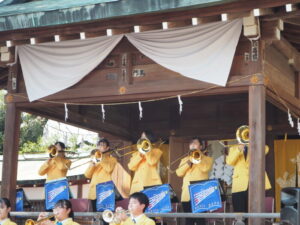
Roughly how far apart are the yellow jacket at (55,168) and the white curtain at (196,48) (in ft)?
8.60

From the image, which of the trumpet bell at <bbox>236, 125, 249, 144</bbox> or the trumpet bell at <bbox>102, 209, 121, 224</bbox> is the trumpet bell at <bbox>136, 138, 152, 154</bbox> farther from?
the trumpet bell at <bbox>102, 209, 121, 224</bbox>

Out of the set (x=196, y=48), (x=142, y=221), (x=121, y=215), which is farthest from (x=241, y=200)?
(x=196, y=48)

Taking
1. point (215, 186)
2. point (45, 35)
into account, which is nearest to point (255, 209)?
point (215, 186)

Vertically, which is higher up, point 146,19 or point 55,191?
point 146,19

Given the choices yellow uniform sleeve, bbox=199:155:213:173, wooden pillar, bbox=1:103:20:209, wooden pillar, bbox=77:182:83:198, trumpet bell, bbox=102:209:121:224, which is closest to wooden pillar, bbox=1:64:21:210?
wooden pillar, bbox=1:103:20:209

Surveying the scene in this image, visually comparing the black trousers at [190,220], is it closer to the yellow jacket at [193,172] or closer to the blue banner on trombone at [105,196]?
the yellow jacket at [193,172]

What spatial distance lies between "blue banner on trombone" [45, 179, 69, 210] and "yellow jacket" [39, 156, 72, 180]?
63 cm

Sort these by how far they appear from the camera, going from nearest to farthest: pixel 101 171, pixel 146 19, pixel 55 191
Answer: pixel 146 19, pixel 55 191, pixel 101 171

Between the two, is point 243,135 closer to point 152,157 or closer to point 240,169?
point 240,169

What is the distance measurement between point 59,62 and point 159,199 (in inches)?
112

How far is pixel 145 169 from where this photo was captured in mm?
9352

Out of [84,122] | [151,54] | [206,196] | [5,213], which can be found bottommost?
[5,213]

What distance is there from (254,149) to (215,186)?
0.79m

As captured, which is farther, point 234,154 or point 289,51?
point 289,51
